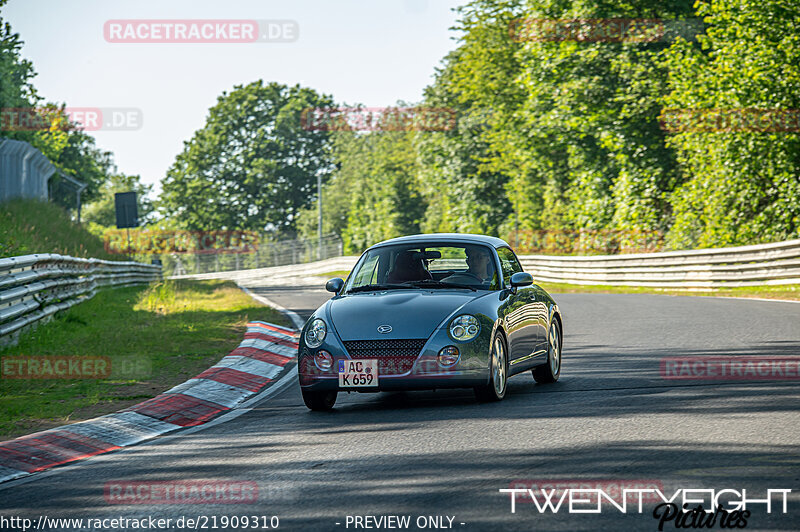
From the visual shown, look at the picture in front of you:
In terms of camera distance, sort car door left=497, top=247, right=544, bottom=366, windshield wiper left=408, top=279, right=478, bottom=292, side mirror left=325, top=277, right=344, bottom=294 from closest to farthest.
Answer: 1. car door left=497, top=247, right=544, bottom=366
2. windshield wiper left=408, top=279, right=478, bottom=292
3. side mirror left=325, top=277, right=344, bottom=294

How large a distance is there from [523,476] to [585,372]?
4.96 m

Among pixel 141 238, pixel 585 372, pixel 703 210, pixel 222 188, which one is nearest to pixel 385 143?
pixel 222 188

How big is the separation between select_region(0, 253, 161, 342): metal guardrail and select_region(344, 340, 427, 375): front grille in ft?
16.9

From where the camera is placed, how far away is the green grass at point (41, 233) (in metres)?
17.2

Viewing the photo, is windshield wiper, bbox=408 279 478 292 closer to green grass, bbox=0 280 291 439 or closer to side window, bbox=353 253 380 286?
side window, bbox=353 253 380 286

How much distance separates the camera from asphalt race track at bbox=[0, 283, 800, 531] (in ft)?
16.5
